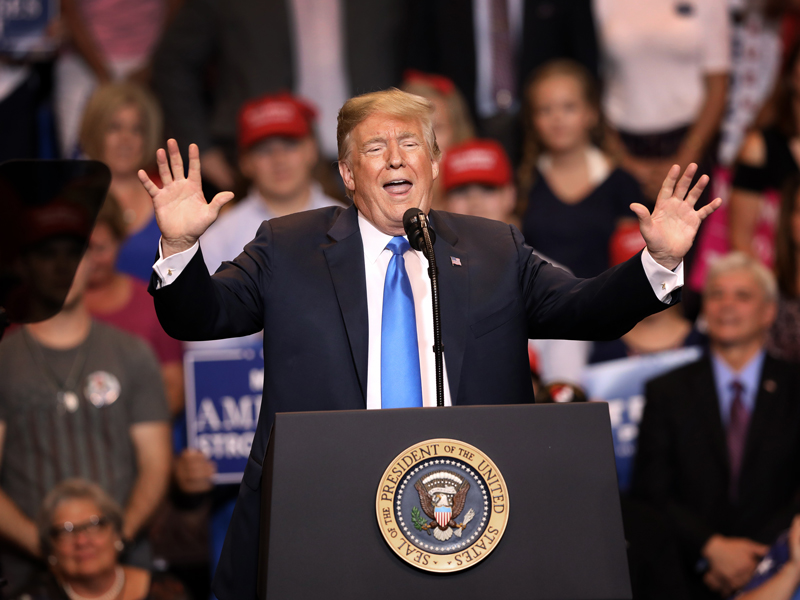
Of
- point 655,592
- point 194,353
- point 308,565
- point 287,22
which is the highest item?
point 287,22

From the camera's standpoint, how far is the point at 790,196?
4.66 metres

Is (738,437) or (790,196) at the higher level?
(790,196)

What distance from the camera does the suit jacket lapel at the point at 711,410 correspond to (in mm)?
4062

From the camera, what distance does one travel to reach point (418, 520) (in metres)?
1.61

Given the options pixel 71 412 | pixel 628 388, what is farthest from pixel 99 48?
pixel 628 388

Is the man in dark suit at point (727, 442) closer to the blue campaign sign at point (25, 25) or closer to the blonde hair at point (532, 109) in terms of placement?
the blonde hair at point (532, 109)

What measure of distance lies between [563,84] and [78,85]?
8.21 ft

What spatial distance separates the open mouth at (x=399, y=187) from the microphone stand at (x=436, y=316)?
0.21 metres

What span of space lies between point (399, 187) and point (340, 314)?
0.31 meters

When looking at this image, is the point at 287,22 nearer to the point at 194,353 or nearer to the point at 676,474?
the point at 194,353

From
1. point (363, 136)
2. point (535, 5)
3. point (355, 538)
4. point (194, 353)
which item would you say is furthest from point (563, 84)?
point (355, 538)

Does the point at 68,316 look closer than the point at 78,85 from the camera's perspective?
Yes

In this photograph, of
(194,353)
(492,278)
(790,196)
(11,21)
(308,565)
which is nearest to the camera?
(308,565)

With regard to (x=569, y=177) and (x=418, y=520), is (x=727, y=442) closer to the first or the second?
(x=569, y=177)
